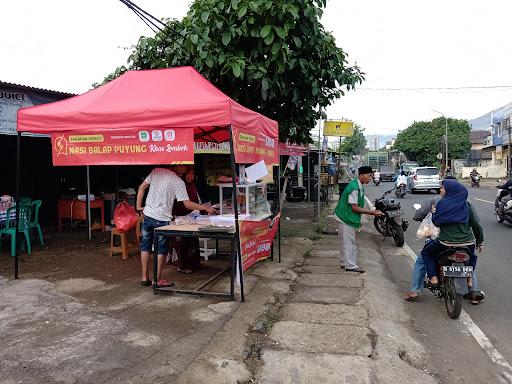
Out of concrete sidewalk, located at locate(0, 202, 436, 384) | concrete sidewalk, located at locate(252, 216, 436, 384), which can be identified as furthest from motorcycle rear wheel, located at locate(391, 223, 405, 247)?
concrete sidewalk, located at locate(0, 202, 436, 384)

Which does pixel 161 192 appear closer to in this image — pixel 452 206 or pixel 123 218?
pixel 123 218

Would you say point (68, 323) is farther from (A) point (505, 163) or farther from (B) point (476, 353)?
(A) point (505, 163)

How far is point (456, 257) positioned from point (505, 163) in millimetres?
46870

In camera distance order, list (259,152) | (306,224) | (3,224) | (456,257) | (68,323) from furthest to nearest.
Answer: (306,224) → (3,224) → (259,152) → (456,257) → (68,323)

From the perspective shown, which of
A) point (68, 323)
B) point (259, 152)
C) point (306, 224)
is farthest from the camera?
point (306, 224)

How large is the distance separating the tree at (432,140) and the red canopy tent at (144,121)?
5609 cm

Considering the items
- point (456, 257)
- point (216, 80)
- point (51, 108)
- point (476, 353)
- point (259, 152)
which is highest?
point (216, 80)

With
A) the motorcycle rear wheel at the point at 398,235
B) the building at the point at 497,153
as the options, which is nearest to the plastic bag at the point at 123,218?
the motorcycle rear wheel at the point at 398,235

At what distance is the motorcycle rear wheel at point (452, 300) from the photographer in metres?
4.75

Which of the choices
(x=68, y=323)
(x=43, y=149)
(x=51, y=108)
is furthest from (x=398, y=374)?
(x=43, y=149)

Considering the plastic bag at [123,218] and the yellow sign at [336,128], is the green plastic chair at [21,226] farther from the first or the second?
the yellow sign at [336,128]

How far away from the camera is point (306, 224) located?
1184cm

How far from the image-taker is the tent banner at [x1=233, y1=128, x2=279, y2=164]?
5.22 m

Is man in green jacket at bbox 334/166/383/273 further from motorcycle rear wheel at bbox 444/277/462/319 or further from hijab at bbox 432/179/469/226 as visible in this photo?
motorcycle rear wheel at bbox 444/277/462/319
